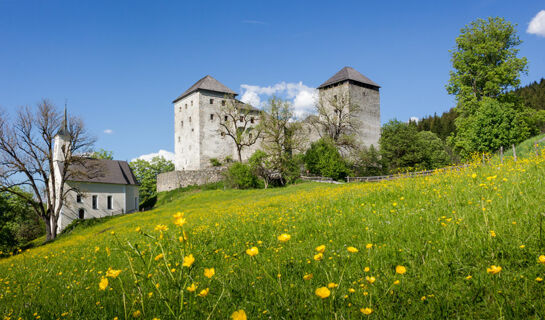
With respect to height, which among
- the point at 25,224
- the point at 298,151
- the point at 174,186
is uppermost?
the point at 298,151

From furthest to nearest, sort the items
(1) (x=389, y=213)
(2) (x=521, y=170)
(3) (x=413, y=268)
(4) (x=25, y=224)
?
(4) (x=25, y=224) < (2) (x=521, y=170) < (1) (x=389, y=213) < (3) (x=413, y=268)

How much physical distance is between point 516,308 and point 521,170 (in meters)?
6.17

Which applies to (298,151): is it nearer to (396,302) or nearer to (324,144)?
(324,144)

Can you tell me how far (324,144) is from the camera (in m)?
44.8

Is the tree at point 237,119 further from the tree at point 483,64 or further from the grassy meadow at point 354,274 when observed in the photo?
the grassy meadow at point 354,274

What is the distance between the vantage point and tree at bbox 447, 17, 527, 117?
102 feet

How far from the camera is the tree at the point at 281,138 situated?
44906 millimetres

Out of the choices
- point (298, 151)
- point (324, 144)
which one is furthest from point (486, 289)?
point (298, 151)

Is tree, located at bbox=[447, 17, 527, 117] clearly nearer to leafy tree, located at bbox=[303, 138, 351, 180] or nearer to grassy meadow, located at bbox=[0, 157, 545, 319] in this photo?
leafy tree, located at bbox=[303, 138, 351, 180]

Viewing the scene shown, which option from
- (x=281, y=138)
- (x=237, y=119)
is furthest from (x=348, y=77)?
(x=237, y=119)

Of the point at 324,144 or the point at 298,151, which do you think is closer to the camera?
the point at 324,144

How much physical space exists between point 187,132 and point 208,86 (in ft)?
30.1

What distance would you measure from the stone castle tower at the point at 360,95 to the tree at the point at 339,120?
694mm

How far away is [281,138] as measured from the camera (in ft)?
154
